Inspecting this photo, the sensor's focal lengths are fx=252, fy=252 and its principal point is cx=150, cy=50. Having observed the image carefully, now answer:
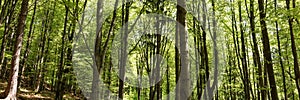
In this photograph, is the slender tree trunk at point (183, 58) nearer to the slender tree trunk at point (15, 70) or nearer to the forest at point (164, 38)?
the forest at point (164, 38)

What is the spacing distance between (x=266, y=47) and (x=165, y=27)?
877 cm

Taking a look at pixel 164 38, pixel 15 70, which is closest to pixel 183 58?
pixel 15 70

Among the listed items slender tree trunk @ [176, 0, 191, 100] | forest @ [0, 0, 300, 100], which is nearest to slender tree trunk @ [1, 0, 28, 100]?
forest @ [0, 0, 300, 100]

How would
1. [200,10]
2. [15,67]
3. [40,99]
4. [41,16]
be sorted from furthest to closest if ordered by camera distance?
[41,16] < [40,99] < [200,10] < [15,67]

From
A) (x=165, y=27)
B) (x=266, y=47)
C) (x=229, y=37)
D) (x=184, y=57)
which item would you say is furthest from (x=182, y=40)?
(x=229, y=37)

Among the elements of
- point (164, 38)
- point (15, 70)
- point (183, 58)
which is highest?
point (164, 38)

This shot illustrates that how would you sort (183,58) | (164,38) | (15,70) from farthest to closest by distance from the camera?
(164,38)
(15,70)
(183,58)

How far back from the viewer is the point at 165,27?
18109 millimetres

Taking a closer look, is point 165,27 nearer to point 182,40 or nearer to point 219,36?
point 219,36

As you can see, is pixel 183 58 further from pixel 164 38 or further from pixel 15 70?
pixel 164 38

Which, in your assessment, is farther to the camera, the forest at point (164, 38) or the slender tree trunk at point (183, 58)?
the forest at point (164, 38)

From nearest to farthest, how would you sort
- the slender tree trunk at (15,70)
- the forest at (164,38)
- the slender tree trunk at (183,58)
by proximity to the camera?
the slender tree trunk at (183,58) < the slender tree trunk at (15,70) < the forest at (164,38)

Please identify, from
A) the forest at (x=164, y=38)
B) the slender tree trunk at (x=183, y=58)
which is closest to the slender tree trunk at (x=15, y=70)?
the forest at (x=164, y=38)

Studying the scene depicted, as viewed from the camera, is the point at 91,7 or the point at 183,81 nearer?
the point at 183,81
